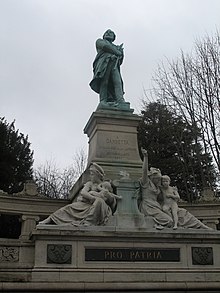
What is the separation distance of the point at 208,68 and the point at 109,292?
1473 cm

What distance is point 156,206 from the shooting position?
45.4 feet

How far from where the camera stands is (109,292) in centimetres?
1166

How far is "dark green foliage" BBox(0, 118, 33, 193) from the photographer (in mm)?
29016

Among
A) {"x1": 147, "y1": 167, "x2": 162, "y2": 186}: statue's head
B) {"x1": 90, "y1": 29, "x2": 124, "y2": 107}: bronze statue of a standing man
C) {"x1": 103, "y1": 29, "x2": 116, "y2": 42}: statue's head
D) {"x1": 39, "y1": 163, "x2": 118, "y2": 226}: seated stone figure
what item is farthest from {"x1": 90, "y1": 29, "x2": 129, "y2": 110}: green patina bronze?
{"x1": 39, "y1": 163, "x2": 118, "y2": 226}: seated stone figure

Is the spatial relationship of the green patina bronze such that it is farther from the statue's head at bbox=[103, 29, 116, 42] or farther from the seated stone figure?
the seated stone figure

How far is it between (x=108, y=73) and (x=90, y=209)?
245 inches

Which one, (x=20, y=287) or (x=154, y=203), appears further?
(x=154, y=203)

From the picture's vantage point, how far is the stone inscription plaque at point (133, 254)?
41.2 ft

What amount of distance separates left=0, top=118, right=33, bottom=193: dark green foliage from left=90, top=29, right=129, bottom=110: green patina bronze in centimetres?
1315

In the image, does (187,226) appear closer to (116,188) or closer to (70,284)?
(116,188)

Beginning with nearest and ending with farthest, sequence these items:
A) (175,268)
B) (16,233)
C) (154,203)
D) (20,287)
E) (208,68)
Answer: (20,287) → (175,268) → (154,203) → (208,68) → (16,233)

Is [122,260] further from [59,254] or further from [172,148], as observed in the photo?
[172,148]

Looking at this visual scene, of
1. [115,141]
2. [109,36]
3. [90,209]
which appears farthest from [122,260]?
[109,36]

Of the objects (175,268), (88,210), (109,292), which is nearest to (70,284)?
(109,292)
